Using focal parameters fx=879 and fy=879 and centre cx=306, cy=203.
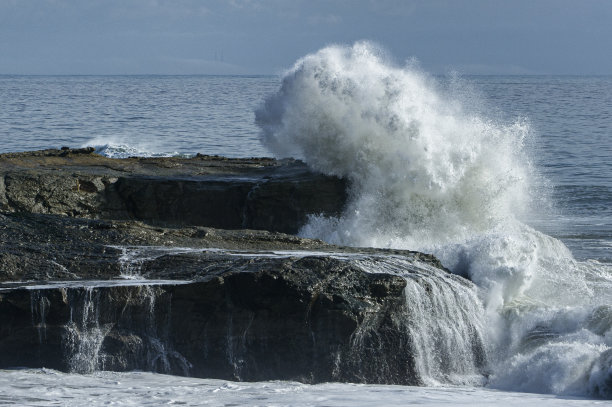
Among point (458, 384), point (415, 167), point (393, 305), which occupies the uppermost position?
point (415, 167)

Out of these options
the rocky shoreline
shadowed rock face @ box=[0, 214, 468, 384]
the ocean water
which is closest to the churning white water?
the ocean water

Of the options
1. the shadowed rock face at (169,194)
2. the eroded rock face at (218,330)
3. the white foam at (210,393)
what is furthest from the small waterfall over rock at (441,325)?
the shadowed rock face at (169,194)

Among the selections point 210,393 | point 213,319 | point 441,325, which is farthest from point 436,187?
point 210,393

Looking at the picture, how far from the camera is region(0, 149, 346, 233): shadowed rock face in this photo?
37.4 feet

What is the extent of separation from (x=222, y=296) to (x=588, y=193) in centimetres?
1306

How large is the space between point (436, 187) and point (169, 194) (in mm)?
3790

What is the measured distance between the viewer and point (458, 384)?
8.30 meters

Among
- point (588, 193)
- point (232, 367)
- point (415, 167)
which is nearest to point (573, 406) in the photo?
point (232, 367)

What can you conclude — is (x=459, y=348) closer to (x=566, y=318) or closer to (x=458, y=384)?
(x=458, y=384)

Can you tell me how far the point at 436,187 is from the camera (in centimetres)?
1262

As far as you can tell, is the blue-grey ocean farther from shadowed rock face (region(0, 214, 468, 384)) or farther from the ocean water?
shadowed rock face (region(0, 214, 468, 384))

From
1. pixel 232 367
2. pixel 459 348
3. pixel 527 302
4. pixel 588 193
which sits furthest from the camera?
pixel 588 193

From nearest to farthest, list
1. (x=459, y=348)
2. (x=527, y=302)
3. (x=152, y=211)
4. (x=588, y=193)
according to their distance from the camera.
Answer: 1. (x=459, y=348)
2. (x=527, y=302)
3. (x=152, y=211)
4. (x=588, y=193)

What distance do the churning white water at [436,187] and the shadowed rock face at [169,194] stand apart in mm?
356
